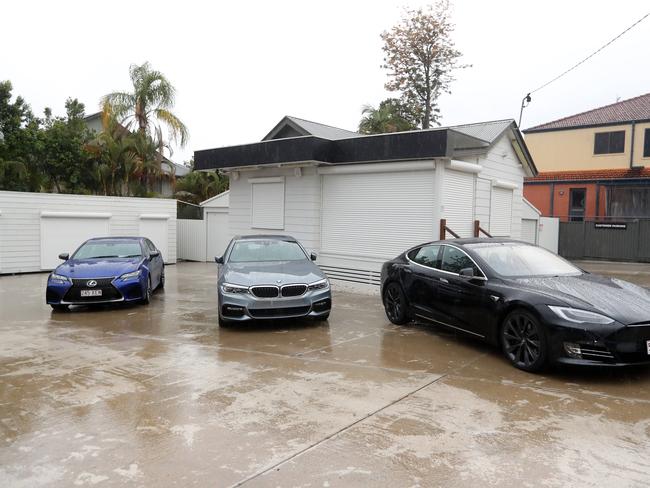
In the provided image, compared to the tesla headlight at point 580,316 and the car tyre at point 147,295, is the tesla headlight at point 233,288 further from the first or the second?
the tesla headlight at point 580,316

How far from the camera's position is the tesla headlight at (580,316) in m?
5.04

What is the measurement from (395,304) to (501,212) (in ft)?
19.6

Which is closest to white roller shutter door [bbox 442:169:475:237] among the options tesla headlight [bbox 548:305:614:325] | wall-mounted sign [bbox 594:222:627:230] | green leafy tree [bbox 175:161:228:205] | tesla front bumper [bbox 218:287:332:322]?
tesla front bumper [bbox 218:287:332:322]

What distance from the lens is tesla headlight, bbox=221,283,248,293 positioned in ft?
24.8

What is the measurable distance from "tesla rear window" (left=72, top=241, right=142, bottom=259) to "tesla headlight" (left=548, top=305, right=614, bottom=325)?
8.16 metres

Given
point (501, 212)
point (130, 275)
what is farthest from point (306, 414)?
point (501, 212)

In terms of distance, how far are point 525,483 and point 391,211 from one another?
8.41 meters

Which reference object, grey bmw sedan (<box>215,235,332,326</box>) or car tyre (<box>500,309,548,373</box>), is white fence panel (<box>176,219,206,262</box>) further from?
car tyre (<box>500,309,548,373</box>)

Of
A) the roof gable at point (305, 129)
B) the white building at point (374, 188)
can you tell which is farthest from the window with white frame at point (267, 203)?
the roof gable at point (305, 129)

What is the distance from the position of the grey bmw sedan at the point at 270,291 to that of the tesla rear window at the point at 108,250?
2.95 metres

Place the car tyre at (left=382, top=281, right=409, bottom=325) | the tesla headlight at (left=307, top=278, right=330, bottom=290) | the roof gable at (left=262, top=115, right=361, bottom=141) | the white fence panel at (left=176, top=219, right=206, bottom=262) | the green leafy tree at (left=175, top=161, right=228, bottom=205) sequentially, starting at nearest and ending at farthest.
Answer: the tesla headlight at (left=307, top=278, right=330, bottom=290)
the car tyre at (left=382, top=281, right=409, bottom=325)
the roof gable at (left=262, top=115, right=361, bottom=141)
the white fence panel at (left=176, top=219, right=206, bottom=262)
the green leafy tree at (left=175, top=161, right=228, bottom=205)

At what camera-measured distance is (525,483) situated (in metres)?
3.18

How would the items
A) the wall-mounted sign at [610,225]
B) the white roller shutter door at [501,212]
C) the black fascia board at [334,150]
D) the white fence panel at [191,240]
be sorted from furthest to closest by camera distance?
the wall-mounted sign at [610,225], the white fence panel at [191,240], the white roller shutter door at [501,212], the black fascia board at [334,150]

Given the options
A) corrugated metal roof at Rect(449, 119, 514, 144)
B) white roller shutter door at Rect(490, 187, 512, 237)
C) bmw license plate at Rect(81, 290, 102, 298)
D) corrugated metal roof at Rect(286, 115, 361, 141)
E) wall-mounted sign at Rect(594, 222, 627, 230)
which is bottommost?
bmw license plate at Rect(81, 290, 102, 298)
